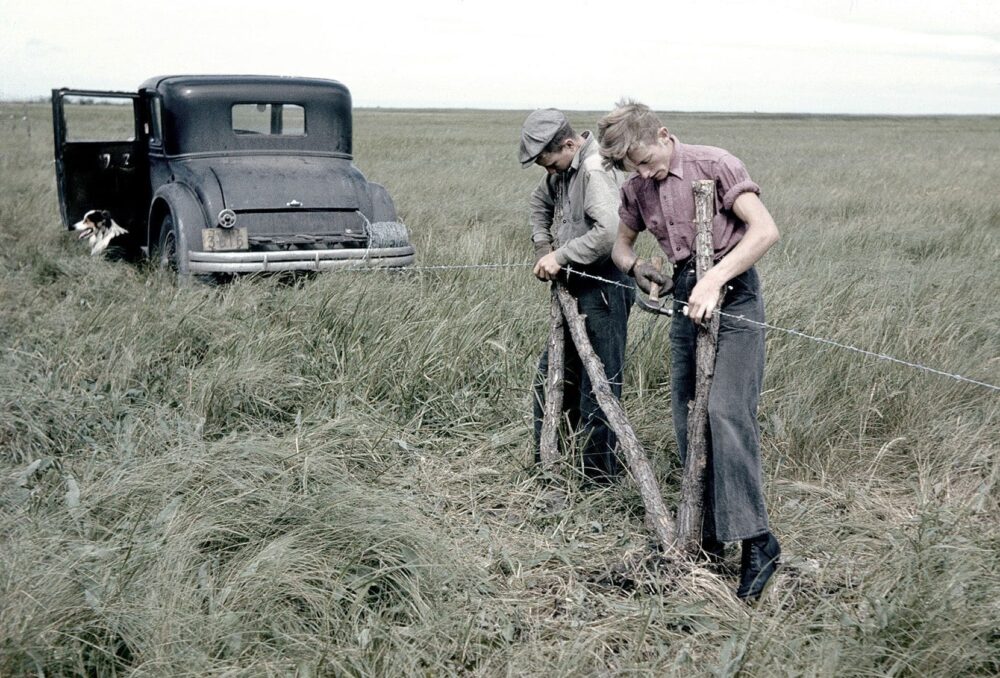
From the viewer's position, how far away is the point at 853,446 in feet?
15.7

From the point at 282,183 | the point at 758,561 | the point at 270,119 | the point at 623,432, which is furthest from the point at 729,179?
the point at 270,119

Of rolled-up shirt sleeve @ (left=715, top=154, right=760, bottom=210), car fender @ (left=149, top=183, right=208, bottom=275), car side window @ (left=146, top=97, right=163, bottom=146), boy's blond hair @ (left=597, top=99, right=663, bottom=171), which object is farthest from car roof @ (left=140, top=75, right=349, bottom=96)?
rolled-up shirt sleeve @ (left=715, top=154, right=760, bottom=210)

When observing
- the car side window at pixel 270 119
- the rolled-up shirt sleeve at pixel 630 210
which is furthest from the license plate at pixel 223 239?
the rolled-up shirt sleeve at pixel 630 210

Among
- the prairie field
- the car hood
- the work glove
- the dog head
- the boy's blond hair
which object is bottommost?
the prairie field

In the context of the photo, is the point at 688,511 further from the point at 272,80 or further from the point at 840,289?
the point at 272,80

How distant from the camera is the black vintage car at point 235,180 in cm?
767

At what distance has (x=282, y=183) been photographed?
803 centimetres

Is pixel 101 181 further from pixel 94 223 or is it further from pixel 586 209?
pixel 586 209

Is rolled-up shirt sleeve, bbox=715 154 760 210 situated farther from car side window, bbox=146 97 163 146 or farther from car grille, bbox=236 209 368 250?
car side window, bbox=146 97 163 146

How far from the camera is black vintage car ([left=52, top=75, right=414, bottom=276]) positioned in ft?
25.2

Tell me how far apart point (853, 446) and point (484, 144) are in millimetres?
29885

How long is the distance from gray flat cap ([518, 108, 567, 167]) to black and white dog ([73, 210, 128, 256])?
610 cm

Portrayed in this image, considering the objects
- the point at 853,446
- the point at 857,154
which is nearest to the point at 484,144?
the point at 857,154

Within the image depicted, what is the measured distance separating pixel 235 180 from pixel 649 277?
16.8 ft
